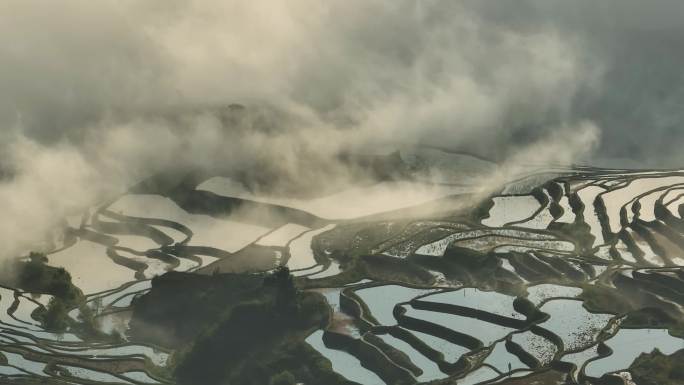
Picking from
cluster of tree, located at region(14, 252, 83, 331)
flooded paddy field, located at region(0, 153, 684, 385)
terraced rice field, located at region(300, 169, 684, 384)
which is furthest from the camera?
cluster of tree, located at region(14, 252, 83, 331)

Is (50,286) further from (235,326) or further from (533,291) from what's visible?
(533,291)

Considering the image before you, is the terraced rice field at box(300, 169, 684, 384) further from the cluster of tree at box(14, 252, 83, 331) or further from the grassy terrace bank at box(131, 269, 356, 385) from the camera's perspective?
the cluster of tree at box(14, 252, 83, 331)

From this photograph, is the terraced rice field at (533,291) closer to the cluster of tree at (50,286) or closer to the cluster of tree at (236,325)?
the cluster of tree at (236,325)

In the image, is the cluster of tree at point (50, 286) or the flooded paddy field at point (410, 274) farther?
the cluster of tree at point (50, 286)

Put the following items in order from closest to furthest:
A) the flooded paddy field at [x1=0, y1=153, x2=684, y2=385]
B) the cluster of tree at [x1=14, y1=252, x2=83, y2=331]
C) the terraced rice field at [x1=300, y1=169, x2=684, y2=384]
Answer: the terraced rice field at [x1=300, y1=169, x2=684, y2=384]
the flooded paddy field at [x1=0, y1=153, x2=684, y2=385]
the cluster of tree at [x1=14, y1=252, x2=83, y2=331]

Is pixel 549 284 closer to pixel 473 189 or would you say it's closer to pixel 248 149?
pixel 473 189

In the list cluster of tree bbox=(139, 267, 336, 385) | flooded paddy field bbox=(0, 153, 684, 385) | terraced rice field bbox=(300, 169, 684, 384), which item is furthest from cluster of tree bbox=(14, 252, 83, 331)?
terraced rice field bbox=(300, 169, 684, 384)

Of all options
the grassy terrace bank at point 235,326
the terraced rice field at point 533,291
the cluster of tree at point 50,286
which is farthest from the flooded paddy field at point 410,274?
the grassy terrace bank at point 235,326
